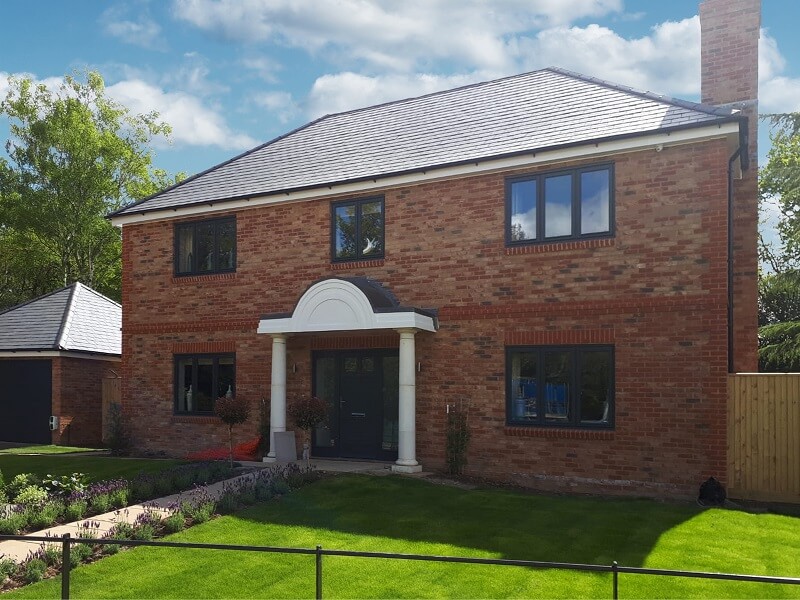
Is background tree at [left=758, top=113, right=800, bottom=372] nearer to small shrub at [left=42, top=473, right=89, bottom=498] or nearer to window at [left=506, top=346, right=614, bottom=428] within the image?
window at [left=506, top=346, right=614, bottom=428]

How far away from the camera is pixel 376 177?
15570 millimetres

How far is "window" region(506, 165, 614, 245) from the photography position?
1362 cm

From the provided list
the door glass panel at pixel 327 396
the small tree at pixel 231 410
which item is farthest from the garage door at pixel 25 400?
the door glass panel at pixel 327 396

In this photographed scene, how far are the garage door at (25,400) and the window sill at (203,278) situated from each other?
6.98m

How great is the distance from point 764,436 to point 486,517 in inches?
191

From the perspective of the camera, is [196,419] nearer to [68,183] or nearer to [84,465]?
[84,465]

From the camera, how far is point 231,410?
16.1 metres

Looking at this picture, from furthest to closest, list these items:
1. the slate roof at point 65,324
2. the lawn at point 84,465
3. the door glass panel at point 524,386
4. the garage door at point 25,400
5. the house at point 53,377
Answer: the slate roof at point 65,324, the garage door at point 25,400, the house at point 53,377, the lawn at point 84,465, the door glass panel at point 524,386

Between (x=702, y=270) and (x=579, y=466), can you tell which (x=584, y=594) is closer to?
(x=579, y=466)

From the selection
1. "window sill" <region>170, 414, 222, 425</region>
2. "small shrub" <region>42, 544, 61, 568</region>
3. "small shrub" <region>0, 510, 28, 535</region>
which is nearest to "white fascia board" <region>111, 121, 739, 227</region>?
"window sill" <region>170, 414, 222, 425</region>

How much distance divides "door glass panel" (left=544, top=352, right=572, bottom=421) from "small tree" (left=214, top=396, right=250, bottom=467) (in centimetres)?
644

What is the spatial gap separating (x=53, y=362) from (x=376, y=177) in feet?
42.1

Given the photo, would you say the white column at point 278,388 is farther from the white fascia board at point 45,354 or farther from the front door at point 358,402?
the white fascia board at point 45,354

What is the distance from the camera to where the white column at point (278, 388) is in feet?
52.6
